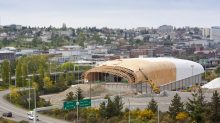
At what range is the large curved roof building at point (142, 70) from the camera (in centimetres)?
7300

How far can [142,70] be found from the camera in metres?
74.0

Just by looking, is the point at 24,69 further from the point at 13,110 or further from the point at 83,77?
the point at 13,110

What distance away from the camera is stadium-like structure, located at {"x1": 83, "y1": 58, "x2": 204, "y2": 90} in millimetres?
73250

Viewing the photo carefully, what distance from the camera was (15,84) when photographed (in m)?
73.1

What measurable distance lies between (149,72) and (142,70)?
1482mm

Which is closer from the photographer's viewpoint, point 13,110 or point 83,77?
point 13,110

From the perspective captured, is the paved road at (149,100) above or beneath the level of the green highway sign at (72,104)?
beneath

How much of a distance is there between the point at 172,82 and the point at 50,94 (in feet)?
68.7

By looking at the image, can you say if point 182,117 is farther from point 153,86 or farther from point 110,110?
point 153,86

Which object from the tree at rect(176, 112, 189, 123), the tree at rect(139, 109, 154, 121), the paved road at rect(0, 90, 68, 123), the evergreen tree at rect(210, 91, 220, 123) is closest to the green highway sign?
the tree at rect(139, 109, 154, 121)

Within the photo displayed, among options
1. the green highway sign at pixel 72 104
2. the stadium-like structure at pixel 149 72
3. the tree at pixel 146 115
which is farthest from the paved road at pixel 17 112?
the stadium-like structure at pixel 149 72

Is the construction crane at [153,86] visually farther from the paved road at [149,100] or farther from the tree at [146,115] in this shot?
the tree at [146,115]

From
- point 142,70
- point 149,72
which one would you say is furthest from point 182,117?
point 149,72

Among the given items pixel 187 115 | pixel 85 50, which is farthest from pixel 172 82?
pixel 85 50
